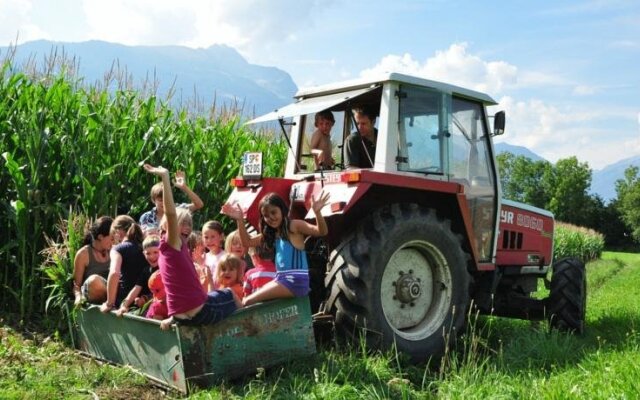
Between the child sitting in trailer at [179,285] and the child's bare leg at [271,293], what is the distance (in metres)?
0.30

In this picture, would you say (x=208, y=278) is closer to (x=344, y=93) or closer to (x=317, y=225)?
(x=317, y=225)

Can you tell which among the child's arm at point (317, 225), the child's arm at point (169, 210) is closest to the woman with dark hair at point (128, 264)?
the child's arm at point (169, 210)

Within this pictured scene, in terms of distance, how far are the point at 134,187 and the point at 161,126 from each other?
3.03 ft

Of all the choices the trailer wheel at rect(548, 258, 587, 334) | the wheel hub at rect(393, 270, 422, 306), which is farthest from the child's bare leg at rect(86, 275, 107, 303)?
the trailer wheel at rect(548, 258, 587, 334)

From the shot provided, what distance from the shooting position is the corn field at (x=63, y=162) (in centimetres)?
632

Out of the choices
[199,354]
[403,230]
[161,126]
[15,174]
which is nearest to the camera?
[199,354]

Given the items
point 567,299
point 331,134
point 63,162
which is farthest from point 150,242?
point 567,299

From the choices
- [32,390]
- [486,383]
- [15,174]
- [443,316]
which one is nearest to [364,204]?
[443,316]

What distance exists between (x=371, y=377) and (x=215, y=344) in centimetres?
104

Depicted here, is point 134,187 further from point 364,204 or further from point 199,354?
point 199,354

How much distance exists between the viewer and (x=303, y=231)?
4754 mm

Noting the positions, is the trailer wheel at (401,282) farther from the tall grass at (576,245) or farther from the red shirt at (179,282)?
the tall grass at (576,245)

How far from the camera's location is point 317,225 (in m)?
4.67

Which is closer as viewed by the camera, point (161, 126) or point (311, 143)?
point (311, 143)
